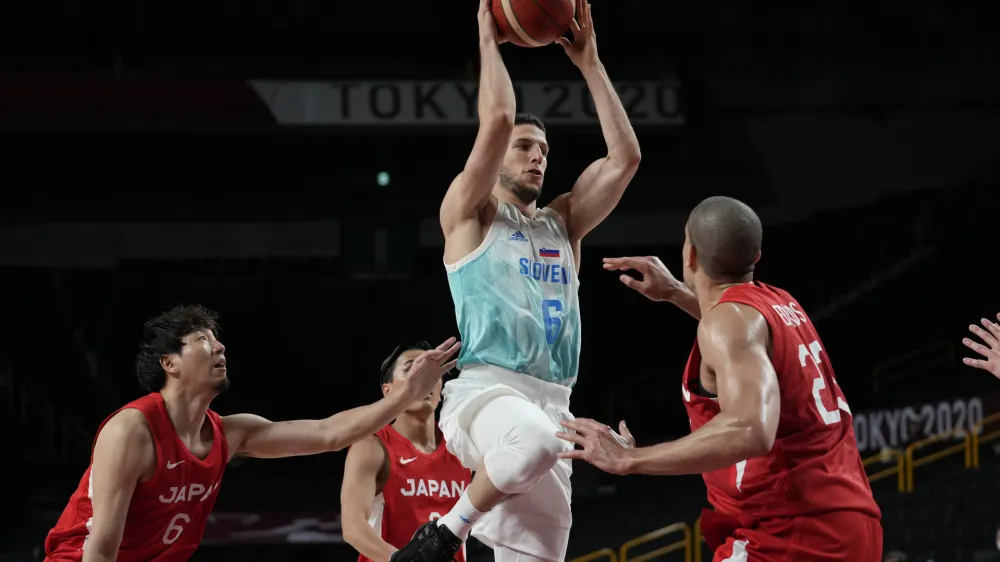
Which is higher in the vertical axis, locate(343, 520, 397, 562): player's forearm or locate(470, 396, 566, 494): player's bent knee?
locate(470, 396, 566, 494): player's bent knee

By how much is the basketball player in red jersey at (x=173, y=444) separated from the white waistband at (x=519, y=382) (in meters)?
0.42

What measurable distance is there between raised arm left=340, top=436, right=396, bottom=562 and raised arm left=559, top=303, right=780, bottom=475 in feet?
6.55

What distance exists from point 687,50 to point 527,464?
14887 millimetres

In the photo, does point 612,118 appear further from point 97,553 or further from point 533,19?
point 97,553

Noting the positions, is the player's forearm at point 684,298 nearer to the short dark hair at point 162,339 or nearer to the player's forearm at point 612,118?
the player's forearm at point 612,118

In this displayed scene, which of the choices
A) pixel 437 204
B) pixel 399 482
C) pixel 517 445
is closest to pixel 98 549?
pixel 517 445

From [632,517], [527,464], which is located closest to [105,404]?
[632,517]

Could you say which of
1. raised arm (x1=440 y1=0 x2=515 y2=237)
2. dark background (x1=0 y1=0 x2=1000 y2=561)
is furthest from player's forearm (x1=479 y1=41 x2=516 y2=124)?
dark background (x1=0 y1=0 x2=1000 y2=561)

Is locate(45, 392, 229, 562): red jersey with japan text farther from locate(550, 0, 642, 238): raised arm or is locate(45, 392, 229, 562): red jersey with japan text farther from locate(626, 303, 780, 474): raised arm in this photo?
locate(626, 303, 780, 474): raised arm

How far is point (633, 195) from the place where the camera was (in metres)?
18.4

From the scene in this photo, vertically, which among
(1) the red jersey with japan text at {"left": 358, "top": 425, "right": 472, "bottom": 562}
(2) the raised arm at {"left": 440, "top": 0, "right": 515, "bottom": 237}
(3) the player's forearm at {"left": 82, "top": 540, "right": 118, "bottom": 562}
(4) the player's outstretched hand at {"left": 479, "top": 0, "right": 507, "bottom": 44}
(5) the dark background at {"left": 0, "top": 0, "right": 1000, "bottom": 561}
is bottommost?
(3) the player's forearm at {"left": 82, "top": 540, "right": 118, "bottom": 562}

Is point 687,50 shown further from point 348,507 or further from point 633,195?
point 348,507

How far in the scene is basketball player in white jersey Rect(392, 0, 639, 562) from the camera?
4.26 meters

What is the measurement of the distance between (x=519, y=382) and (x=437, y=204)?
1393 centimetres
